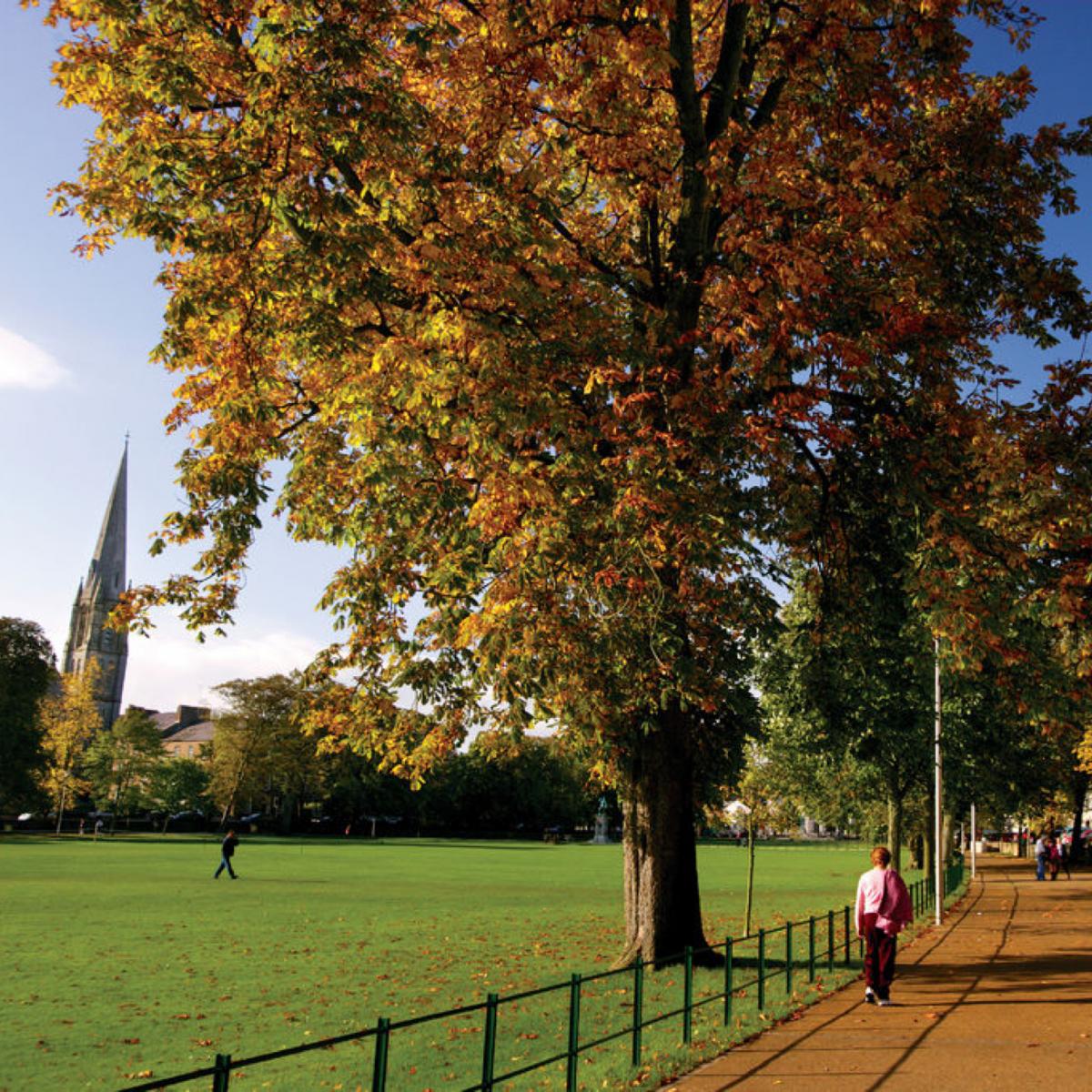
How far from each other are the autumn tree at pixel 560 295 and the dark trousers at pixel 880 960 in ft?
11.3

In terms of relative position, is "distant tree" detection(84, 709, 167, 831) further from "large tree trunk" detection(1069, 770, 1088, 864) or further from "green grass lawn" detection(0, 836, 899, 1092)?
"large tree trunk" detection(1069, 770, 1088, 864)

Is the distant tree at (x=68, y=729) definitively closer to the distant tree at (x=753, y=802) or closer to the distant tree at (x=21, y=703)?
the distant tree at (x=21, y=703)

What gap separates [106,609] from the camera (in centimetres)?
18238

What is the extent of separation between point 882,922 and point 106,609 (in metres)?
187

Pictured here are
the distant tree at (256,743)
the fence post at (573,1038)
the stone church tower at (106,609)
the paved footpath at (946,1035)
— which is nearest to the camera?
the fence post at (573,1038)

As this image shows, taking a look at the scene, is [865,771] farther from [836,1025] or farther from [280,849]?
[280,849]

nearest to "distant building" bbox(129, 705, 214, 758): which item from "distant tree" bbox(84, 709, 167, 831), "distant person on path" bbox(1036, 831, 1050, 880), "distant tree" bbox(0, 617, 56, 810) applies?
"distant tree" bbox(84, 709, 167, 831)

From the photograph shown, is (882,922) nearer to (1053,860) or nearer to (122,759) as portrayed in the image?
(1053,860)

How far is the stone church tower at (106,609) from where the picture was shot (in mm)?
181750

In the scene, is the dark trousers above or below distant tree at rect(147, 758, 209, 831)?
above

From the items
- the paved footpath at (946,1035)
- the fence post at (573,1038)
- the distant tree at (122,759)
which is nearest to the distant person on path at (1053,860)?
the paved footpath at (946,1035)

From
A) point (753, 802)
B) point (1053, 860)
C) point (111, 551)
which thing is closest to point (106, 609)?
point (111, 551)

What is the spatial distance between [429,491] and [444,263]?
3250 millimetres

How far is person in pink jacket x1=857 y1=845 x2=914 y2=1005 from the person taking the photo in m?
13.4
